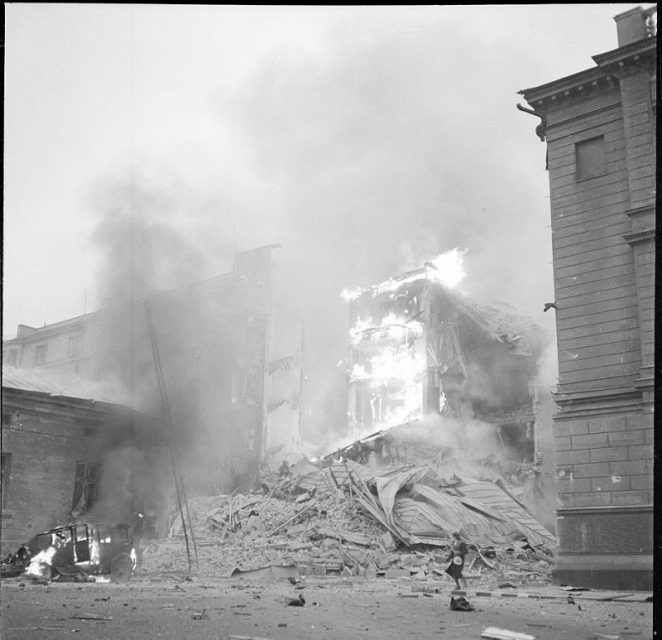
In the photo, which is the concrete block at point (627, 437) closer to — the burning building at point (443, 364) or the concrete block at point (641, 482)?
the concrete block at point (641, 482)

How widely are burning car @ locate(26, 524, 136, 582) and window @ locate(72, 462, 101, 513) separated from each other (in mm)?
6344

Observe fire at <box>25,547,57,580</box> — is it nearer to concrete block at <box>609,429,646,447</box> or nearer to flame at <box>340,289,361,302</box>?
concrete block at <box>609,429,646,447</box>

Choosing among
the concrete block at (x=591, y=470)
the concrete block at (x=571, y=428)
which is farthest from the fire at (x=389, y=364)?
the concrete block at (x=591, y=470)

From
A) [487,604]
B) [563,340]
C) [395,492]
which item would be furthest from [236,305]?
[487,604]

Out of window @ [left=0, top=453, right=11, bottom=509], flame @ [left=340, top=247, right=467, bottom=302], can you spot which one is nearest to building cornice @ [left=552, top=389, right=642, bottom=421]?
window @ [left=0, top=453, right=11, bottom=509]

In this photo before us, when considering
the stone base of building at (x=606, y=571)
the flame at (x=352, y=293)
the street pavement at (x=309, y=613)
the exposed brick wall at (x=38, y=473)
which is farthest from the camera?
the flame at (x=352, y=293)

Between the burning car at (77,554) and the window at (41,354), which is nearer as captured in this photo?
the burning car at (77,554)

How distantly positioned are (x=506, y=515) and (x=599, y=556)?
10.0 m

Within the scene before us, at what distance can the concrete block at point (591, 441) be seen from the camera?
57.6ft

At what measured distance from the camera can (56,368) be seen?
1768 inches

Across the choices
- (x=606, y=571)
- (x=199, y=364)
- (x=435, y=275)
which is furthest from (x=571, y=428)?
(x=435, y=275)

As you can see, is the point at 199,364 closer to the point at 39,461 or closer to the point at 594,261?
the point at 39,461

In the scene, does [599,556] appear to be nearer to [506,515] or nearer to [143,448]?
[506,515]

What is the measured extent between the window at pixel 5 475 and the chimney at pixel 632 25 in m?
23.9
